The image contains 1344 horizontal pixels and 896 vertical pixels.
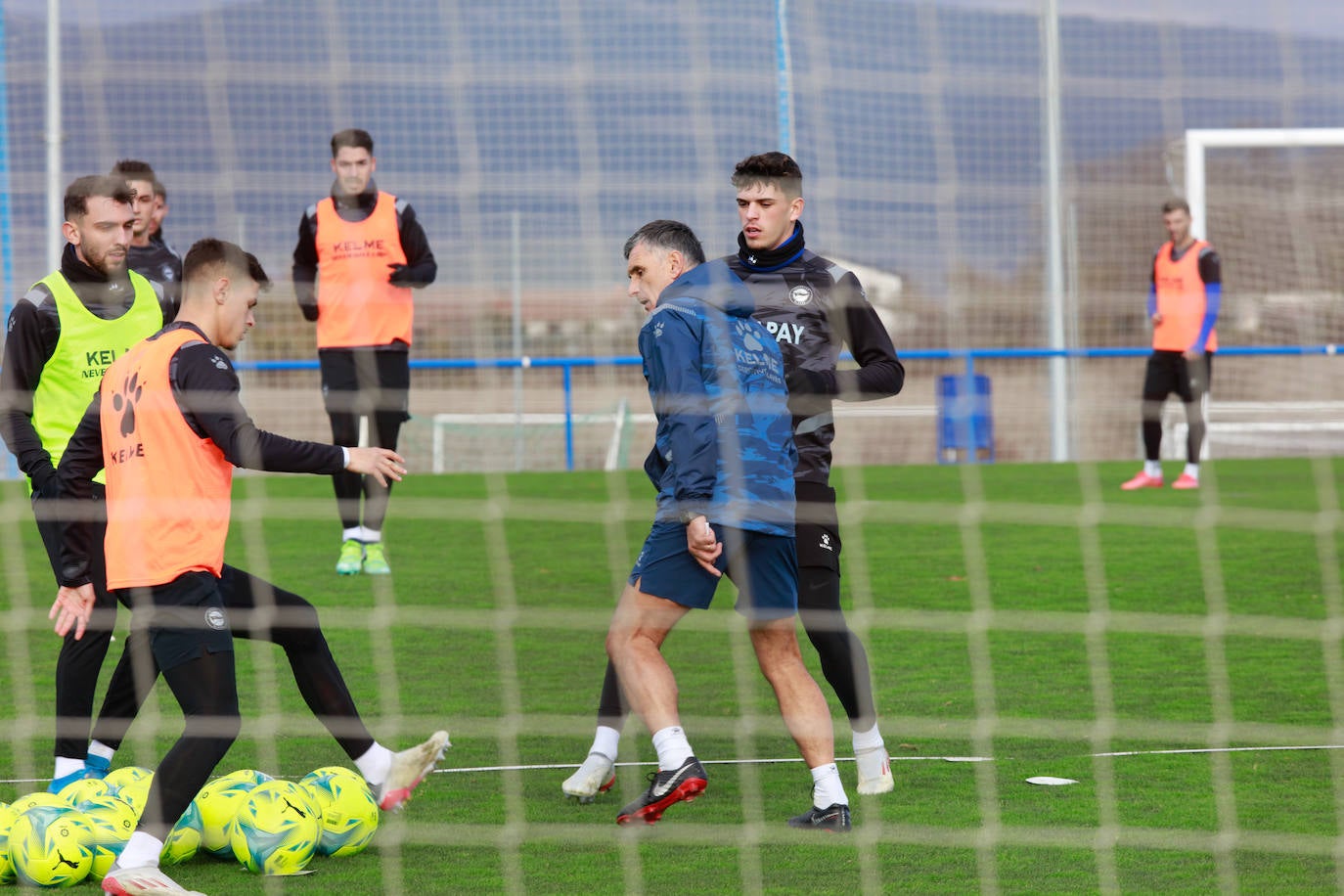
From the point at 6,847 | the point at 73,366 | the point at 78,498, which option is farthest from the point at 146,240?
the point at 6,847

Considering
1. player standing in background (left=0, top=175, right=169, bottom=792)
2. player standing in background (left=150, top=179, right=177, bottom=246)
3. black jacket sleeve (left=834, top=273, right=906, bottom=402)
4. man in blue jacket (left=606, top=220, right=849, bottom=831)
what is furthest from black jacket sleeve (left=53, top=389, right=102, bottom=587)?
player standing in background (left=150, top=179, right=177, bottom=246)

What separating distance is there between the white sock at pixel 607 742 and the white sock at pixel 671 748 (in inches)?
20.0

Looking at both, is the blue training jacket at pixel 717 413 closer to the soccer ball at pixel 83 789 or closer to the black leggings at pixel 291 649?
the black leggings at pixel 291 649

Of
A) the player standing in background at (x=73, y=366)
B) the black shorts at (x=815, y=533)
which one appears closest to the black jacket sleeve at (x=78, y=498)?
the player standing in background at (x=73, y=366)

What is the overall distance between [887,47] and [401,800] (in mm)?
8319

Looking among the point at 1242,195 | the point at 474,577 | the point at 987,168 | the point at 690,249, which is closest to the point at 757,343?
the point at 690,249

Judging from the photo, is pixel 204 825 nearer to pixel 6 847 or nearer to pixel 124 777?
pixel 124 777

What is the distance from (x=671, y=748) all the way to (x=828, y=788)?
0.40 m

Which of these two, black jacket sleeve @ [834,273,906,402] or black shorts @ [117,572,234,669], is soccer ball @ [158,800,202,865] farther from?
black jacket sleeve @ [834,273,906,402]

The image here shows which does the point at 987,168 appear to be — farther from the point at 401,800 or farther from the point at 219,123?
the point at 401,800

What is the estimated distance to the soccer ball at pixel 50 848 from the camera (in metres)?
3.59

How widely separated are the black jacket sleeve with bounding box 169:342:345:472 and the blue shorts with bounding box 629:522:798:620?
0.81 m

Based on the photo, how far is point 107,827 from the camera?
368cm

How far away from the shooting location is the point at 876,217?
13.7 m
